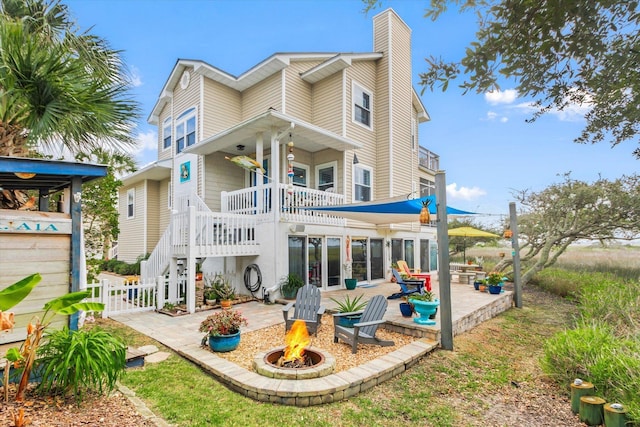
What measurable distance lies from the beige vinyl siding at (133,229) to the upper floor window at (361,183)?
10.7 metres

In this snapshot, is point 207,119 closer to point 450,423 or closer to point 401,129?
point 401,129

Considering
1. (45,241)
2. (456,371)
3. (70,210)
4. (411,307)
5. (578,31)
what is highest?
(578,31)

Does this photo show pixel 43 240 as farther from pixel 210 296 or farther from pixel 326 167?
pixel 326 167

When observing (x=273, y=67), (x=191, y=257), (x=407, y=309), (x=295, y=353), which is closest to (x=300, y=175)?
(x=273, y=67)

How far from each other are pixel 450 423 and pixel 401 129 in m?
12.2

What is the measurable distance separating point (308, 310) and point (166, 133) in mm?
11967

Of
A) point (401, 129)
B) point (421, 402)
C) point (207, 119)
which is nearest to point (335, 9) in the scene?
point (421, 402)

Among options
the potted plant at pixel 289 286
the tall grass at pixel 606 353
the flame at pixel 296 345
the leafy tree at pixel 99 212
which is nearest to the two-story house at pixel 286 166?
the potted plant at pixel 289 286

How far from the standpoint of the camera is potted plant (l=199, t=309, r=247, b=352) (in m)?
5.15

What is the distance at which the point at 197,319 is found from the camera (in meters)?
7.30

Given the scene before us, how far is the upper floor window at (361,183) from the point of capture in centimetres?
1209

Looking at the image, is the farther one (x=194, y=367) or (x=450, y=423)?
(x=194, y=367)

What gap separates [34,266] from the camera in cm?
389

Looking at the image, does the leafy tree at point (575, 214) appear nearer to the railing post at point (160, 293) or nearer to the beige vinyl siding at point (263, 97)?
the beige vinyl siding at point (263, 97)
